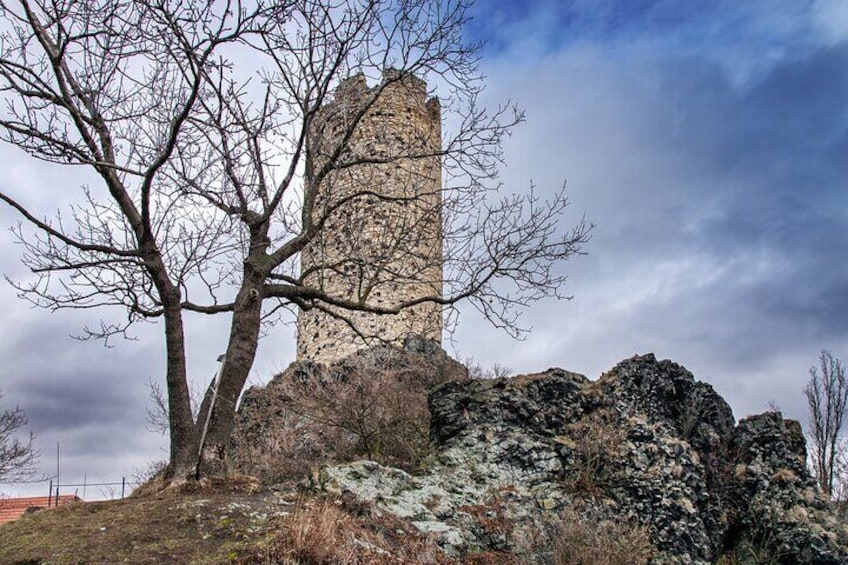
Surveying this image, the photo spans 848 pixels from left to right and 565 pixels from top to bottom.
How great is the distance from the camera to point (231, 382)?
898cm

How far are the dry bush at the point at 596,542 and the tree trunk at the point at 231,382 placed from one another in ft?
11.3

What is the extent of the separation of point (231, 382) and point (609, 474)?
435 cm

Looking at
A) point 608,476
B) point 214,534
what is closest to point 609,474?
point 608,476

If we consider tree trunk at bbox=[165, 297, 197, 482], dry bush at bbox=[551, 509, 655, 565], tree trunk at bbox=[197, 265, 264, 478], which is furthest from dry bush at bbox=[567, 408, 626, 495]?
tree trunk at bbox=[165, 297, 197, 482]

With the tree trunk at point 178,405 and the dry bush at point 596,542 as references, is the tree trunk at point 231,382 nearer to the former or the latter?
the tree trunk at point 178,405

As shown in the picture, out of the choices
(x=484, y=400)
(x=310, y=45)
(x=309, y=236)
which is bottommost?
(x=484, y=400)

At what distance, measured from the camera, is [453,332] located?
11164 millimetres

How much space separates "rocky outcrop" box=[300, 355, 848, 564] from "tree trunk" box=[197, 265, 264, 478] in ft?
4.10

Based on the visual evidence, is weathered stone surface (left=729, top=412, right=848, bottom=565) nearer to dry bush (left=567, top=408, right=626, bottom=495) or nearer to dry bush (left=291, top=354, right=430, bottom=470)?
dry bush (left=567, top=408, right=626, bottom=495)

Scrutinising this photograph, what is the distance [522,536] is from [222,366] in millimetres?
3668

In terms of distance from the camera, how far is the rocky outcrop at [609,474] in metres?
8.02

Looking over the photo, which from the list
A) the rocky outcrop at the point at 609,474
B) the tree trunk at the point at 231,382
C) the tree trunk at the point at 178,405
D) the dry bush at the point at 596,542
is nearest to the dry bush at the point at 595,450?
the rocky outcrop at the point at 609,474

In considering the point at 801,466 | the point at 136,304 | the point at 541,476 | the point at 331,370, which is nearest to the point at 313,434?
the point at 331,370

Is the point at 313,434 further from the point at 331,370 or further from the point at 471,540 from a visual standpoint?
the point at 471,540
